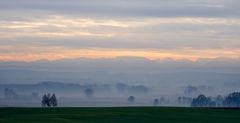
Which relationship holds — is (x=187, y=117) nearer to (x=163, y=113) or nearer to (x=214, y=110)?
(x=163, y=113)

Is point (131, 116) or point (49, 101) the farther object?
point (49, 101)

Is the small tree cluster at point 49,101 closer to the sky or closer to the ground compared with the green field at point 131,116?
closer to the sky

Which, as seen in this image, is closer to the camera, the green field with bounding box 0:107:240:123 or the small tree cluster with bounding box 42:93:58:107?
the green field with bounding box 0:107:240:123

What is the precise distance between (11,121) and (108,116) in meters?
18.2

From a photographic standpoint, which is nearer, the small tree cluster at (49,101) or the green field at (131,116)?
the green field at (131,116)

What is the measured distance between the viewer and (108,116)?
91.1 meters

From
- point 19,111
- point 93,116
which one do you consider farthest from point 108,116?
point 19,111

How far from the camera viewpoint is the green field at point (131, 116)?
3233 inches

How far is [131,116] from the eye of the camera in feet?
300

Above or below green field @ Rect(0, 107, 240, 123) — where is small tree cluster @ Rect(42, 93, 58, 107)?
above

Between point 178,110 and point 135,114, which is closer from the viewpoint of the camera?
point 135,114

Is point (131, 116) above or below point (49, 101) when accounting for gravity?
below

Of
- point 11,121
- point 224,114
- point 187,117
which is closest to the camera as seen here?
point 11,121

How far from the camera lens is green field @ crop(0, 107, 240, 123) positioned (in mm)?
82125
